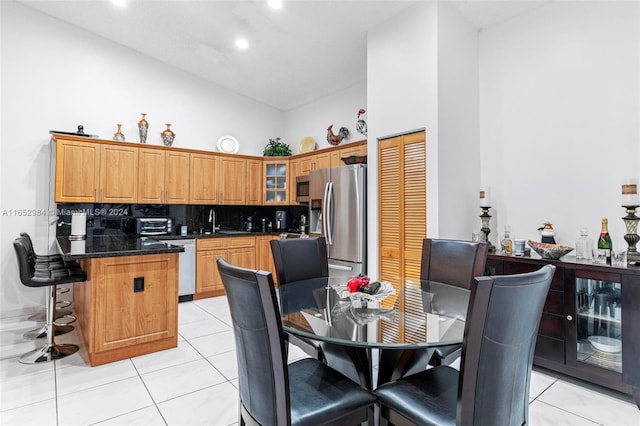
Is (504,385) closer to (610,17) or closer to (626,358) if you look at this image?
(626,358)

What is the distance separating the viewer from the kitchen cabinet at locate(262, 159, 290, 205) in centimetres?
571

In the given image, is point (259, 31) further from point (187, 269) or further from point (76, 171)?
point (187, 269)

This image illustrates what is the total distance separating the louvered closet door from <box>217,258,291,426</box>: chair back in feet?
6.58

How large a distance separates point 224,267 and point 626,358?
2.69 metres

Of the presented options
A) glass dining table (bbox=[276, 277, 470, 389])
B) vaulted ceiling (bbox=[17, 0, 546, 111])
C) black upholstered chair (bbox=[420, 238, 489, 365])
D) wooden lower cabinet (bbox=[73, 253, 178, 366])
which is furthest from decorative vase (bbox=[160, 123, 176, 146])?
black upholstered chair (bbox=[420, 238, 489, 365])

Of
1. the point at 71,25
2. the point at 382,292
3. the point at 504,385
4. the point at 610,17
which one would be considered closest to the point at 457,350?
the point at 382,292

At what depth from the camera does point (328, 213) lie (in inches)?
169

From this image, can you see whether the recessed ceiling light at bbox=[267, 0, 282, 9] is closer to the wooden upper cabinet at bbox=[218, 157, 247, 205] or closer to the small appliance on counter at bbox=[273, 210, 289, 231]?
the wooden upper cabinet at bbox=[218, 157, 247, 205]

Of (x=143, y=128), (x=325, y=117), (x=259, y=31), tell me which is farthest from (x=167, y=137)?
(x=325, y=117)

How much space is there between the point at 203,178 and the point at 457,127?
3.62 m

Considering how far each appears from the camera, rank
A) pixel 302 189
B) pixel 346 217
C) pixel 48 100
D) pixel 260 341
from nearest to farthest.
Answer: pixel 260 341 < pixel 346 217 < pixel 48 100 < pixel 302 189

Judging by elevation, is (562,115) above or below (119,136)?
below

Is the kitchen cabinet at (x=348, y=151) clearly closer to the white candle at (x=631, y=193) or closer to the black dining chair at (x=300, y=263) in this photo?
the black dining chair at (x=300, y=263)

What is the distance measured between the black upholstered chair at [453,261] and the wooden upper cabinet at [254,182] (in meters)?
3.66
